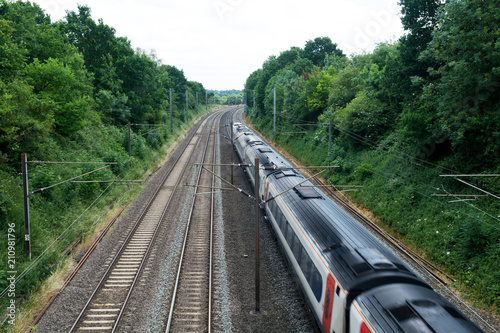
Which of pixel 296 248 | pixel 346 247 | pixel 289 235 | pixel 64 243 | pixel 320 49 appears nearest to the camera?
pixel 346 247

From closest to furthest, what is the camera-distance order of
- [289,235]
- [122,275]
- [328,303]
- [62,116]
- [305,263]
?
1. [328,303]
2. [305,263]
3. [289,235]
4. [122,275]
5. [62,116]

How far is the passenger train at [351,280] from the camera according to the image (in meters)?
6.39

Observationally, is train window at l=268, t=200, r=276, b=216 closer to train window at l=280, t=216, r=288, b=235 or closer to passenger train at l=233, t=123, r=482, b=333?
train window at l=280, t=216, r=288, b=235

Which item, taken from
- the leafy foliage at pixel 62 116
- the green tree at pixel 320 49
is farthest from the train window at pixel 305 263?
the green tree at pixel 320 49

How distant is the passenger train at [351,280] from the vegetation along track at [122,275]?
6821mm

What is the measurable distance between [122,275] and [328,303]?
9.44m

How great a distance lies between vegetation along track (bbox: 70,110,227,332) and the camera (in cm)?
1089

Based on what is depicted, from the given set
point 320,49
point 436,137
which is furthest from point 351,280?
point 320,49

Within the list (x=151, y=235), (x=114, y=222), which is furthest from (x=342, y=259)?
(x=114, y=222)

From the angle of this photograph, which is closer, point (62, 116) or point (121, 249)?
point (121, 249)

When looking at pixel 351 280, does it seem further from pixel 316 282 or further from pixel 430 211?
pixel 430 211

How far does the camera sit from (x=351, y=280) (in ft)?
25.8

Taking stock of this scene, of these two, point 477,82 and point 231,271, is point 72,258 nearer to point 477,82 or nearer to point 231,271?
point 231,271

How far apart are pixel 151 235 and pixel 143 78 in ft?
88.0
